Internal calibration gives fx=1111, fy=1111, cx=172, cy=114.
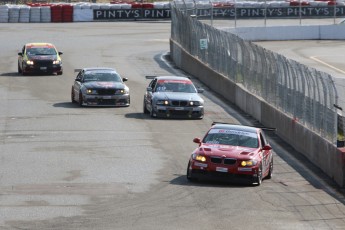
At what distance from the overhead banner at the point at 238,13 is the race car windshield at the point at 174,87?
90.8 ft

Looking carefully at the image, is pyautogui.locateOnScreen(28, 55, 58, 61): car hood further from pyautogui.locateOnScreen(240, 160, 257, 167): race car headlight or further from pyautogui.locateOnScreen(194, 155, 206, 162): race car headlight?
pyautogui.locateOnScreen(240, 160, 257, 167): race car headlight

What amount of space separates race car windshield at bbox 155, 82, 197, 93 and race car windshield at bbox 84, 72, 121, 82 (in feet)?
9.28

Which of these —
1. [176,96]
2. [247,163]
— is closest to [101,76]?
[176,96]

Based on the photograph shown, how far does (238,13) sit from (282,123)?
48.7m

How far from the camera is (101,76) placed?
39.2m

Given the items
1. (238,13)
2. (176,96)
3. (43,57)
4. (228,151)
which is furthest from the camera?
(238,13)

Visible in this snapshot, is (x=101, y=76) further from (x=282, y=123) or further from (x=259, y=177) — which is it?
(x=259, y=177)

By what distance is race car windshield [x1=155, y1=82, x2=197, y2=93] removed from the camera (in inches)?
1441

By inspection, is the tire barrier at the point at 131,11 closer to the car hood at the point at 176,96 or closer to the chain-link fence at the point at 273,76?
the chain-link fence at the point at 273,76

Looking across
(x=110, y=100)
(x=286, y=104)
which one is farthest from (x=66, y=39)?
(x=286, y=104)

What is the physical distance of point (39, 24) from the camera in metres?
82.9

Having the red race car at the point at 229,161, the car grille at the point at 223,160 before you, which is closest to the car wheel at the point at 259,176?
the red race car at the point at 229,161

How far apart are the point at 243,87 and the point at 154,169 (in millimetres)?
14616

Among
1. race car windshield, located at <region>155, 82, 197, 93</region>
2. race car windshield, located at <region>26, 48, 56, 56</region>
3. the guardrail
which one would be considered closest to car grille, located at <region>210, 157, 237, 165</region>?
the guardrail
